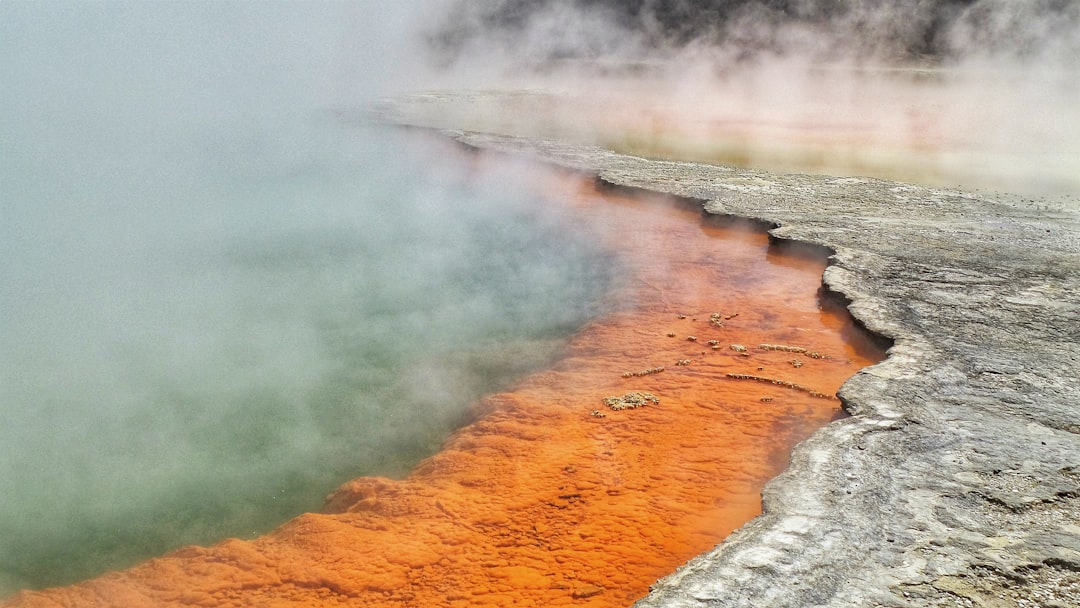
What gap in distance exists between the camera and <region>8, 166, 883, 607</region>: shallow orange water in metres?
2.56

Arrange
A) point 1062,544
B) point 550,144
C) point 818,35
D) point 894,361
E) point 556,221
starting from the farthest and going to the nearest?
point 818,35 < point 550,144 < point 556,221 < point 894,361 < point 1062,544

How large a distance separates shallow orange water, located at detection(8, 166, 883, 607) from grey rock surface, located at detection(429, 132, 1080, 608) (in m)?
0.31

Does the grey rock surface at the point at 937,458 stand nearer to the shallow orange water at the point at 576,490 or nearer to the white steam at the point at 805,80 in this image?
the shallow orange water at the point at 576,490

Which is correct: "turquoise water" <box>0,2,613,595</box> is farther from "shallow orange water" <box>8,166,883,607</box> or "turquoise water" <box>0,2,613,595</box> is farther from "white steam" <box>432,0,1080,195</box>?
"white steam" <box>432,0,1080,195</box>

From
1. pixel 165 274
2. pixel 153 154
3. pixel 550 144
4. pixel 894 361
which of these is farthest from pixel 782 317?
pixel 153 154

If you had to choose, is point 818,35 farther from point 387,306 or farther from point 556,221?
point 387,306

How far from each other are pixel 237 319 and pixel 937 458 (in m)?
3.92

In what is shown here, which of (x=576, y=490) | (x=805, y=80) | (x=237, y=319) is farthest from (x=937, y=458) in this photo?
(x=805, y=80)

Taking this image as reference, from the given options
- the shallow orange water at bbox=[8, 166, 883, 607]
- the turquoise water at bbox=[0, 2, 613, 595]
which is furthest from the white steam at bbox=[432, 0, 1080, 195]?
the shallow orange water at bbox=[8, 166, 883, 607]

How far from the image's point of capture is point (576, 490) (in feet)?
9.78

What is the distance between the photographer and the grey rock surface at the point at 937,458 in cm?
209

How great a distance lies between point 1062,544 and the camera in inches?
87.4

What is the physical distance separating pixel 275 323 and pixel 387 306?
714mm

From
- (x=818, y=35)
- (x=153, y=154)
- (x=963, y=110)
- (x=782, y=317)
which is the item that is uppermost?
(x=818, y=35)
